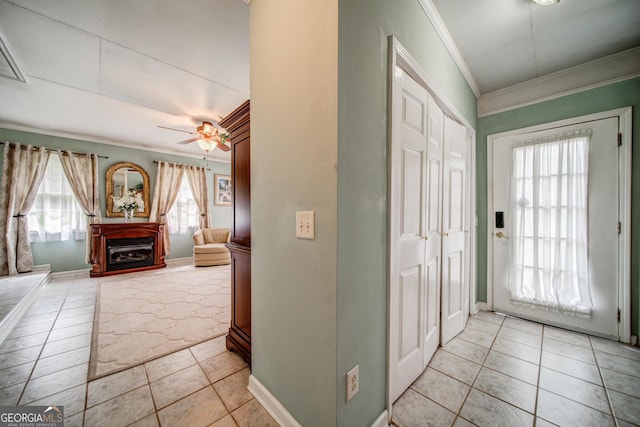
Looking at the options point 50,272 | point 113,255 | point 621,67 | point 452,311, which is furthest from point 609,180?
point 50,272

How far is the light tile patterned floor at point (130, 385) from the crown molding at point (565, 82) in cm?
379

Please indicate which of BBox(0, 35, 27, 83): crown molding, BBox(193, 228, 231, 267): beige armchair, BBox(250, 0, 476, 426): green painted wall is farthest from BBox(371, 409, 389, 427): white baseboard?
BBox(193, 228, 231, 267): beige armchair

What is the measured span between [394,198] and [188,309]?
2.93 m

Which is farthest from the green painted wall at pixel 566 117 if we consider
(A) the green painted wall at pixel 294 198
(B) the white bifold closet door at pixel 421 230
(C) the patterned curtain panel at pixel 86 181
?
(C) the patterned curtain panel at pixel 86 181

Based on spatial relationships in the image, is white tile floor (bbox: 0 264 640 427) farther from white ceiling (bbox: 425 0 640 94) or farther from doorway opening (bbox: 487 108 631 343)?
white ceiling (bbox: 425 0 640 94)

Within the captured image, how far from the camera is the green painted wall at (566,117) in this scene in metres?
2.03

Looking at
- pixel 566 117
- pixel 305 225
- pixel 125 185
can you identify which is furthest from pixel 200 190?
pixel 566 117

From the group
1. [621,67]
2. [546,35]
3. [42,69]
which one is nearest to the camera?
[546,35]

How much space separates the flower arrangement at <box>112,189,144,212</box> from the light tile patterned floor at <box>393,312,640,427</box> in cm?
589

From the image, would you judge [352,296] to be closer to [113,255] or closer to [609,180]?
[609,180]

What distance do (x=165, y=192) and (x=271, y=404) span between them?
5601mm

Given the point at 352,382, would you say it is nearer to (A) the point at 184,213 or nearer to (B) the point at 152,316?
(B) the point at 152,316

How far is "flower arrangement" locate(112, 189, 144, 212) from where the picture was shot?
4.80m

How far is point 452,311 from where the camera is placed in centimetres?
212
